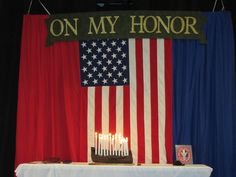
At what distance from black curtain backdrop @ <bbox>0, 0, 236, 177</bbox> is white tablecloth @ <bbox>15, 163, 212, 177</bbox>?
32.4 inches

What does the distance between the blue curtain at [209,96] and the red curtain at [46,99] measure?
1.35 m

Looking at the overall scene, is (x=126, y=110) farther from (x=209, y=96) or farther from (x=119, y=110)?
(x=209, y=96)

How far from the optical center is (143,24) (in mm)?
5215

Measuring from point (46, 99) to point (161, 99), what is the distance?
1542mm

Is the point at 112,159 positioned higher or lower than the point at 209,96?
lower

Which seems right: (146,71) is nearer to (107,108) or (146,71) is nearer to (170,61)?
(170,61)

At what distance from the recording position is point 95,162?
4.83 metres

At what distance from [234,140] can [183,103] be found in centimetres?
81

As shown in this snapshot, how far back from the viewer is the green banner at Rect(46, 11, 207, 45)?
205 inches

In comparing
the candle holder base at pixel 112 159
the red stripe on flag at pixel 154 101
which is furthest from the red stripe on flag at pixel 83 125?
the red stripe on flag at pixel 154 101

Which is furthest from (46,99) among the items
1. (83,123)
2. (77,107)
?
(83,123)

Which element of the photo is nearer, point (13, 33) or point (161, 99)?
point (161, 99)

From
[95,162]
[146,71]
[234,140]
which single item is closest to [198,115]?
[234,140]

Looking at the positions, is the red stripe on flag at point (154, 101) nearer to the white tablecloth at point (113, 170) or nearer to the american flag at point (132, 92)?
the american flag at point (132, 92)
